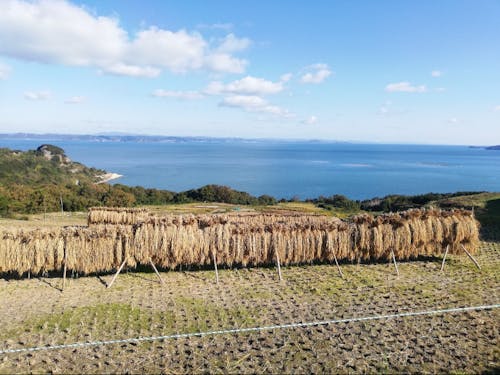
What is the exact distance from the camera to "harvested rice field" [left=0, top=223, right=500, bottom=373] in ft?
24.2

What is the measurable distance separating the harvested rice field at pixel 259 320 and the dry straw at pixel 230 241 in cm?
54

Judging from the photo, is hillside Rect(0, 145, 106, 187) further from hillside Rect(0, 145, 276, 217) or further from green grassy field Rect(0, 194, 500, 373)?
green grassy field Rect(0, 194, 500, 373)

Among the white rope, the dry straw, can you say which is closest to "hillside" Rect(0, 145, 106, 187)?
the dry straw

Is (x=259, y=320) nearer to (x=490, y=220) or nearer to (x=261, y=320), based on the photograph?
(x=261, y=320)

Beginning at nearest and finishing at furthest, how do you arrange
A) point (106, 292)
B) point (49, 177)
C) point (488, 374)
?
point (488, 374)
point (106, 292)
point (49, 177)

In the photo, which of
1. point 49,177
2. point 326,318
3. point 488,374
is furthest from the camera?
point 49,177

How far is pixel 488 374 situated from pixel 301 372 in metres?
3.42

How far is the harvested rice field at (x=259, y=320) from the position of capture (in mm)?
7375

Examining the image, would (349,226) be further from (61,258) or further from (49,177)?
(49,177)

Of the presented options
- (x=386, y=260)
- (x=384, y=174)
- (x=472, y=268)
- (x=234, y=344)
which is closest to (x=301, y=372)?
(x=234, y=344)

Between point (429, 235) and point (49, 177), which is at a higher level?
point (429, 235)

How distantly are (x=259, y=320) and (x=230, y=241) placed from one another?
4231 millimetres

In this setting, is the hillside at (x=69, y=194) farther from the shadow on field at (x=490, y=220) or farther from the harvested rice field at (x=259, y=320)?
the shadow on field at (x=490, y=220)

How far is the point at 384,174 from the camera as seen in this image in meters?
108
